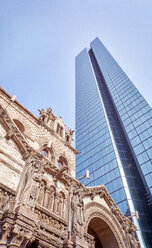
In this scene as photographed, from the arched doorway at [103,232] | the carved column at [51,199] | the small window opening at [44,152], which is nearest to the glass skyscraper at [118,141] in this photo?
the arched doorway at [103,232]

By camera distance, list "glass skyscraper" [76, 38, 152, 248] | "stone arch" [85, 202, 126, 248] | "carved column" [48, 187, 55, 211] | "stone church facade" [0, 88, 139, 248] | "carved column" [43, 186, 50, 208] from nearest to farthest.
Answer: "stone church facade" [0, 88, 139, 248]
"carved column" [43, 186, 50, 208]
"carved column" [48, 187, 55, 211]
"stone arch" [85, 202, 126, 248]
"glass skyscraper" [76, 38, 152, 248]

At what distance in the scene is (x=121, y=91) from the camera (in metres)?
68.4

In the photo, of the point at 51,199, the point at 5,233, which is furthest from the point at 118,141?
the point at 5,233

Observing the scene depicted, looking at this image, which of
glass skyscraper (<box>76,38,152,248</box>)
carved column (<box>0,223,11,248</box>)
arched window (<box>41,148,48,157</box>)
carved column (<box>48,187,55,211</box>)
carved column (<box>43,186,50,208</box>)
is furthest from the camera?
glass skyscraper (<box>76,38,152,248</box>)

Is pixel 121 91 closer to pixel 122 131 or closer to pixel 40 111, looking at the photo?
pixel 122 131

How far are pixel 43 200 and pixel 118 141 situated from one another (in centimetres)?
4518

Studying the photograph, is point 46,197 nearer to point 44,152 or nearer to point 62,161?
point 44,152

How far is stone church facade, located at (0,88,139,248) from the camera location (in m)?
8.81

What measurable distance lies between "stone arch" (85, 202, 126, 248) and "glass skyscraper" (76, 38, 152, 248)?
62.9 feet

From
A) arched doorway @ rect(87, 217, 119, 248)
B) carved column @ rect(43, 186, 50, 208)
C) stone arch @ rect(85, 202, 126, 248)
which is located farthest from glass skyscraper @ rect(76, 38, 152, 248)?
carved column @ rect(43, 186, 50, 208)

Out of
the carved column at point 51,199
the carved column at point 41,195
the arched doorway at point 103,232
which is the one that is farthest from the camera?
the arched doorway at point 103,232

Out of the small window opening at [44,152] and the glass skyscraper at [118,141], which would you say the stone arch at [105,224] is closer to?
the small window opening at [44,152]

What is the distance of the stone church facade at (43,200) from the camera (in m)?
8.81

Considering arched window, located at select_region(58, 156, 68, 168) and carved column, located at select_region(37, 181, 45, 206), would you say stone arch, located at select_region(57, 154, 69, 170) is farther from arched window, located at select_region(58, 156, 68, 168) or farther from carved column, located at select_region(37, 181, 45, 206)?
carved column, located at select_region(37, 181, 45, 206)
